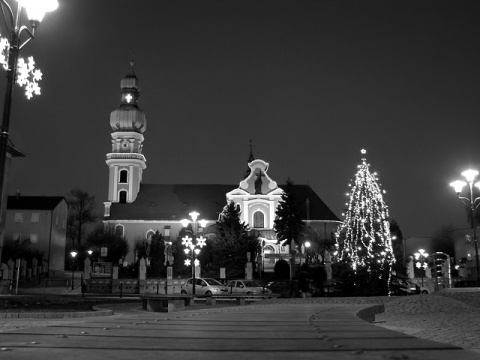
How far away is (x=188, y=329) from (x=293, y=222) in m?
63.6

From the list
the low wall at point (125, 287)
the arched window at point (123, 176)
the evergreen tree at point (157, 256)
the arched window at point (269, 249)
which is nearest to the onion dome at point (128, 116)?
the arched window at point (123, 176)

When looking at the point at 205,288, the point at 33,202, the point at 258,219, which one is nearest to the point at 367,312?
the point at 205,288

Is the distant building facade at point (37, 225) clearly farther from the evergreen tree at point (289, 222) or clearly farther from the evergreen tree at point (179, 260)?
the evergreen tree at point (289, 222)

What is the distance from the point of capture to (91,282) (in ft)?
155

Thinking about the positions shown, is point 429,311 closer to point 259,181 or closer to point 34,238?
point 259,181

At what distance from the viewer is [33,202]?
74.4 meters

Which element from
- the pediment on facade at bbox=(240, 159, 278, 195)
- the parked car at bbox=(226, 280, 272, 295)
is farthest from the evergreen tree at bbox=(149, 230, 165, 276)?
the parked car at bbox=(226, 280, 272, 295)

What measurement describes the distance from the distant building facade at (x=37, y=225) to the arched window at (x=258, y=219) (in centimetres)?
2622

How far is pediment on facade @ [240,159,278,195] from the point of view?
80.1 metres

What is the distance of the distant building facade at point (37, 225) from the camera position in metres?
71.6

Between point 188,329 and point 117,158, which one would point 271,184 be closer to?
point 117,158

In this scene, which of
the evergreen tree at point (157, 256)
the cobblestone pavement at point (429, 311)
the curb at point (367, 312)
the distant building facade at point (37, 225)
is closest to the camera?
the curb at point (367, 312)

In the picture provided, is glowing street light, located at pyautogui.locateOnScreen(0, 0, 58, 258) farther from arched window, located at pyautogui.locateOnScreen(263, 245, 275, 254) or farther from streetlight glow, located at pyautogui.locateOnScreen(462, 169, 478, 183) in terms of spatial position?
arched window, located at pyautogui.locateOnScreen(263, 245, 275, 254)

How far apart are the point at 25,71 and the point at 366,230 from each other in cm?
2879
